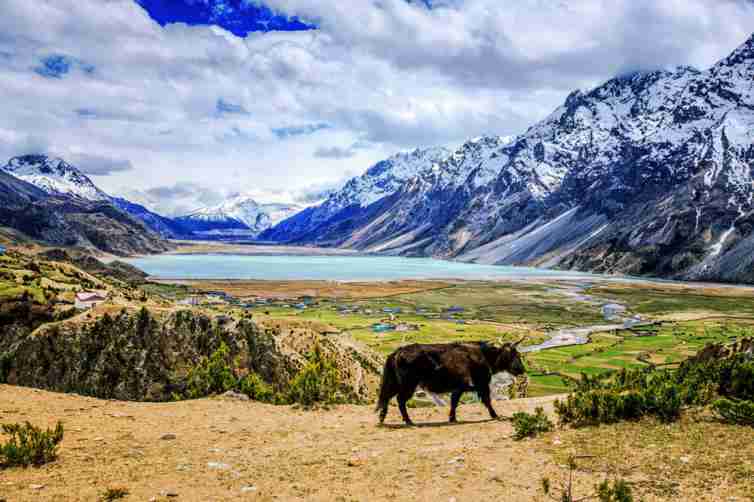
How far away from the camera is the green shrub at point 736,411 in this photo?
12516mm

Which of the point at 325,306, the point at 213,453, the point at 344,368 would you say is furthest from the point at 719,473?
the point at 325,306

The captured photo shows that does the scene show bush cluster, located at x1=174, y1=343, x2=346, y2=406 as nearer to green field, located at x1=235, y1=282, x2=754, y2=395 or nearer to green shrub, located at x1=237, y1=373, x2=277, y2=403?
green shrub, located at x1=237, y1=373, x2=277, y2=403

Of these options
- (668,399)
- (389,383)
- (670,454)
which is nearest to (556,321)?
(389,383)

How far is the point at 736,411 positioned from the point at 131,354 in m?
31.6

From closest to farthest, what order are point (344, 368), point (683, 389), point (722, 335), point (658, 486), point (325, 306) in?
point (658, 486), point (683, 389), point (344, 368), point (722, 335), point (325, 306)

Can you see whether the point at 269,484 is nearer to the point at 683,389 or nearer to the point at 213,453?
the point at 213,453

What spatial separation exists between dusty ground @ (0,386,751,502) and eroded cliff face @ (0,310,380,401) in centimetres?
1573

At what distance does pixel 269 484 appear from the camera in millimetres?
10992

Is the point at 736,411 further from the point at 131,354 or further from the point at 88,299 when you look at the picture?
the point at 88,299

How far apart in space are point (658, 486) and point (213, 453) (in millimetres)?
9474

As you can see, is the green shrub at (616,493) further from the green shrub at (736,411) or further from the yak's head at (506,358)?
the yak's head at (506,358)

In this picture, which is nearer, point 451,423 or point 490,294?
point 451,423

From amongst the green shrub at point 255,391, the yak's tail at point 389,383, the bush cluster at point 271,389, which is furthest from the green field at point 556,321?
the yak's tail at point 389,383

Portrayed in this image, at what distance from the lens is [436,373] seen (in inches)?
643
